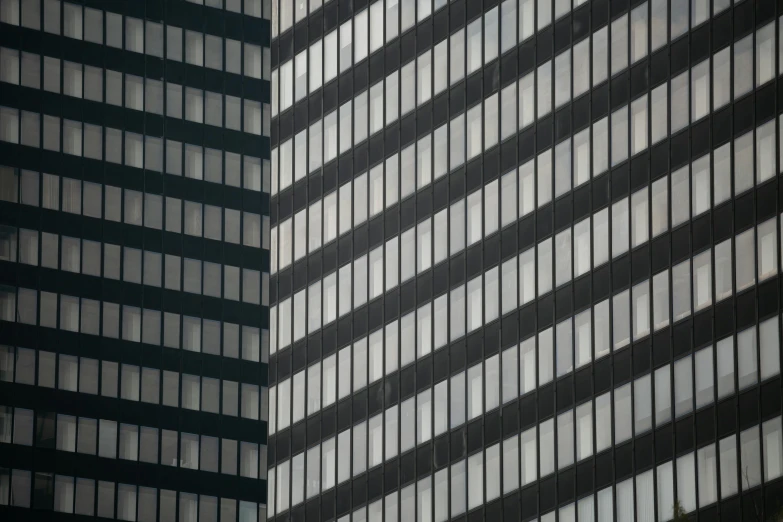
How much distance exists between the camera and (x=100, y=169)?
134125 mm

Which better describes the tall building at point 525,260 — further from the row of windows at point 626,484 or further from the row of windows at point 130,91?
the row of windows at point 130,91

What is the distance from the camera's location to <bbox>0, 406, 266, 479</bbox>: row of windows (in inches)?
5044

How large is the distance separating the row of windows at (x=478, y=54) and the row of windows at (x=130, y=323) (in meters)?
44.3

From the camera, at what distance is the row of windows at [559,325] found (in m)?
71.2

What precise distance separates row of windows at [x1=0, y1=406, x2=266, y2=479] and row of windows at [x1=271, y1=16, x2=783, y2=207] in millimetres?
44977

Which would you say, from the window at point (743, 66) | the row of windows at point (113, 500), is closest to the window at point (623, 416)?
the window at point (743, 66)

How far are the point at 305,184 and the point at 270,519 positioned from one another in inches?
604

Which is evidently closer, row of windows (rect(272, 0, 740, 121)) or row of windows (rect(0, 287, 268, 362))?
row of windows (rect(272, 0, 740, 121))

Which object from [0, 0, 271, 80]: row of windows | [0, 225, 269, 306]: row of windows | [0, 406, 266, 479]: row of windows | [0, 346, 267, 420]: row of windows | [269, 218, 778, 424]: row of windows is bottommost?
[269, 218, 778, 424]: row of windows

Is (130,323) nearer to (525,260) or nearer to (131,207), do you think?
(131,207)

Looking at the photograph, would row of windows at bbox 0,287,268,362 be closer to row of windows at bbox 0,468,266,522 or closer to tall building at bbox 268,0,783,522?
row of windows at bbox 0,468,266,522

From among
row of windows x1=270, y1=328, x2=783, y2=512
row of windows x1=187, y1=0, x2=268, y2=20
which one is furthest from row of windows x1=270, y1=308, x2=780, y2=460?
row of windows x1=187, y1=0, x2=268, y2=20

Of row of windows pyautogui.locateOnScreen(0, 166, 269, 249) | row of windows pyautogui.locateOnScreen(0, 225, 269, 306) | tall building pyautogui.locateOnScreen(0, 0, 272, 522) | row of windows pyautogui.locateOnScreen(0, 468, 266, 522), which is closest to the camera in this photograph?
row of windows pyautogui.locateOnScreen(0, 468, 266, 522)

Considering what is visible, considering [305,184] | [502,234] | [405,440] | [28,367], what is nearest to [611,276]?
[502,234]
